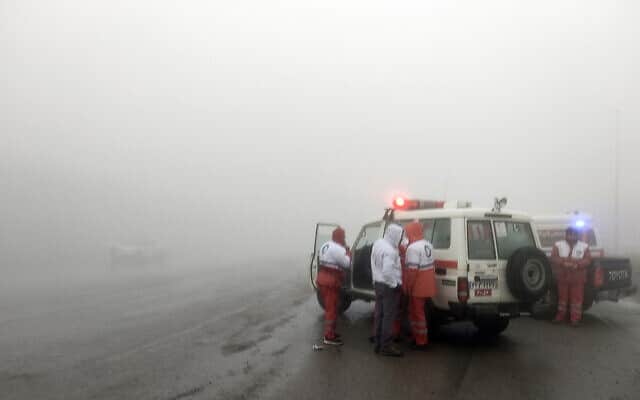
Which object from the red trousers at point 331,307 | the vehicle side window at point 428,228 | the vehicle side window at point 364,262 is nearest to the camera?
the red trousers at point 331,307

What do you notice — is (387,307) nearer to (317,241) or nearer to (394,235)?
(394,235)

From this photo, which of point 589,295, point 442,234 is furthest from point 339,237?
point 589,295

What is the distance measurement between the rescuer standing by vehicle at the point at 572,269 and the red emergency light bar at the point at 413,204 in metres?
2.27

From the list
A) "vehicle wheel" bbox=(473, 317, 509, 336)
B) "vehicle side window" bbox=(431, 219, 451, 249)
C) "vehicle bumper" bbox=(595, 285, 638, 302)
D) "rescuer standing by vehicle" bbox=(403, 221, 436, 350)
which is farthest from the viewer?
"vehicle bumper" bbox=(595, 285, 638, 302)

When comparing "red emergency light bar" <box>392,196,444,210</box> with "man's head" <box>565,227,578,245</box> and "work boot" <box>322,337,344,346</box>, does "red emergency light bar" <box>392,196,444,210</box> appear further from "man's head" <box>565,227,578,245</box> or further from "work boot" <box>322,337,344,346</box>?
"work boot" <box>322,337,344,346</box>

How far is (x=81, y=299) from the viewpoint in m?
12.6

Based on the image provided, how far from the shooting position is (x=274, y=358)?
6.64 meters

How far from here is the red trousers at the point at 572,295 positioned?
9.02m

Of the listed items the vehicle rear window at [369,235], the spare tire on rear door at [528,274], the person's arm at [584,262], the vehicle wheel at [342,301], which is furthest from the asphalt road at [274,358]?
the vehicle rear window at [369,235]

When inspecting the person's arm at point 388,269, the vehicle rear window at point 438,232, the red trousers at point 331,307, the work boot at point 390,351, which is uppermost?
the vehicle rear window at point 438,232

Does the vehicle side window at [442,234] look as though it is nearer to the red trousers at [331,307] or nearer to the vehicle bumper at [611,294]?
the red trousers at [331,307]

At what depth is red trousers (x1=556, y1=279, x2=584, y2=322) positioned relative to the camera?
902 cm

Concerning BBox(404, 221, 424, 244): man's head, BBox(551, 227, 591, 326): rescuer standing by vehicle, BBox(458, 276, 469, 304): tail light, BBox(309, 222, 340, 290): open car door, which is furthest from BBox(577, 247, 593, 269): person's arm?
BBox(309, 222, 340, 290): open car door

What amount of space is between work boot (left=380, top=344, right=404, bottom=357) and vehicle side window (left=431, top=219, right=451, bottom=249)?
159 cm
